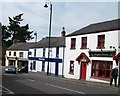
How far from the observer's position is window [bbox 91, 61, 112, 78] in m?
33.5

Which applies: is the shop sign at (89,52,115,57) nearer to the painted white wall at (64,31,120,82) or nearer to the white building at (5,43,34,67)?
the painted white wall at (64,31,120,82)

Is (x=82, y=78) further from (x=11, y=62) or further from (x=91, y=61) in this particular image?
(x=11, y=62)

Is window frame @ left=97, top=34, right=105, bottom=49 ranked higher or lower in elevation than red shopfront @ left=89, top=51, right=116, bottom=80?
higher

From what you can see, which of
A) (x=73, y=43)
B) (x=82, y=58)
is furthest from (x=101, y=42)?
(x=73, y=43)

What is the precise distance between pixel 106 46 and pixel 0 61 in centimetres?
6181

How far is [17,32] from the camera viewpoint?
114062 mm

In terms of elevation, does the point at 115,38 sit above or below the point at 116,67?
above

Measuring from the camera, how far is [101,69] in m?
35.0

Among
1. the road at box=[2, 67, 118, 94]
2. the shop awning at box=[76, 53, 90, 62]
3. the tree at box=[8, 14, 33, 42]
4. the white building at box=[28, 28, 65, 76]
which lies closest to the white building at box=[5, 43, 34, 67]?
the white building at box=[28, 28, 65, 76]

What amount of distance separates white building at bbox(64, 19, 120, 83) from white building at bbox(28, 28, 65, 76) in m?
2.45

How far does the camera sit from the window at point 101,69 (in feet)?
110

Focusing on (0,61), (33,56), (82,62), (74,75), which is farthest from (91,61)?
(0,61)

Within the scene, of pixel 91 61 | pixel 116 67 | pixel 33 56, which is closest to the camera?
pixel 116 67

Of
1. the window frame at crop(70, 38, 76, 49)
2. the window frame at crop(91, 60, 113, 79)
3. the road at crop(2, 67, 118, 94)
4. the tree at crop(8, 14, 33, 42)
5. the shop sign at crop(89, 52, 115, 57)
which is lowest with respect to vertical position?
the road at crop(2, 67, 118, 94)
